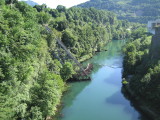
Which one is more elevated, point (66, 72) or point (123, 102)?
point (66, 72)

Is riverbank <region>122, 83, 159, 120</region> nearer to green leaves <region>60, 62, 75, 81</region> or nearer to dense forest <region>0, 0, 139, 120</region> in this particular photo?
green leaves <region>60, 62, 75, 81</region>

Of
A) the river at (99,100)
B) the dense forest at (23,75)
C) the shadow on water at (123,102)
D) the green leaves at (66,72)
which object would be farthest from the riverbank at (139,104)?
the dense forest at (23,75)

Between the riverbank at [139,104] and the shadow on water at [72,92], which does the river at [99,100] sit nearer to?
the shadow on water at [72,92]

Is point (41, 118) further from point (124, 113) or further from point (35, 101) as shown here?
point (124, 113)

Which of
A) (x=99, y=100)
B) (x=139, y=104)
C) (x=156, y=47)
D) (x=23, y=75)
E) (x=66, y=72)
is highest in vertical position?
(x=156, y=47)

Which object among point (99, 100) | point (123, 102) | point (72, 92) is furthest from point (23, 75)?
point (123, 102)

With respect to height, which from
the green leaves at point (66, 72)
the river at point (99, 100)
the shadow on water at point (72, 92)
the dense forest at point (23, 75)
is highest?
the dense forest at point (23, 75)

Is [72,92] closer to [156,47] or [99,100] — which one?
[99,100]
